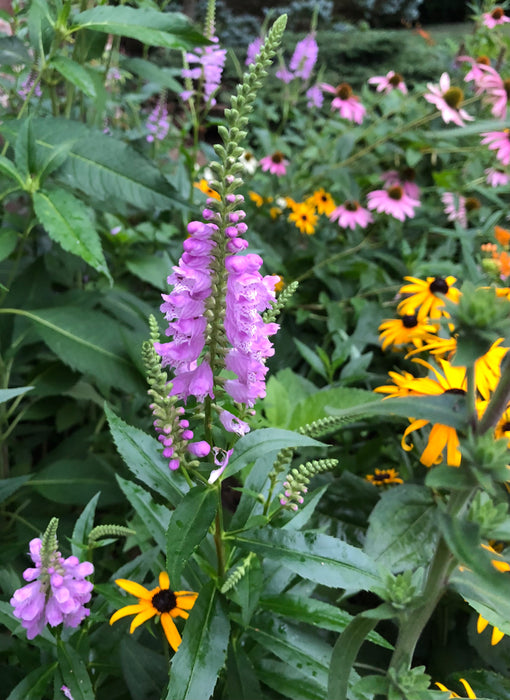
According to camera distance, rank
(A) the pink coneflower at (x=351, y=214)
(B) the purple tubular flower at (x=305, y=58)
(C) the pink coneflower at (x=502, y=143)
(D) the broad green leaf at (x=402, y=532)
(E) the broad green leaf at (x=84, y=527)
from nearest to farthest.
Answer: (E) the broad green leaf at (x=84, y=527)
(D) the broad green leaf at (x=402, y=532)
(C) the pink coneflower at (x=502, y=143)
(A) the pink coneflower at (x=351, y=214)
(B) the purple tubular flower at (x=305, y=58)

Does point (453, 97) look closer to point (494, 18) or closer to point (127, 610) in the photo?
point (494, 18)

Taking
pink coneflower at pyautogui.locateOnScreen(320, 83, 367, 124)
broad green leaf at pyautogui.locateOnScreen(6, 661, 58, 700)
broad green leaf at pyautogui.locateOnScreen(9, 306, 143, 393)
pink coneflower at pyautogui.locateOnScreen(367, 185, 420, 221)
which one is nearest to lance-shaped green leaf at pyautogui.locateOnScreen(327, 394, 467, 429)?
broad green leaf at pyautogui.locateOnScreen(6, 661, 58, 700)

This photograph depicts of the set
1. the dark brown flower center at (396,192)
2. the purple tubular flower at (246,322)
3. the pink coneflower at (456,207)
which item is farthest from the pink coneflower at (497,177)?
the purple tubular flower at (246,322)

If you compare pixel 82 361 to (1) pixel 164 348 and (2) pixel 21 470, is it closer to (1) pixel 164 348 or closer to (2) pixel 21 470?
(2) pixel 21 470

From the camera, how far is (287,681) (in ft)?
3.02

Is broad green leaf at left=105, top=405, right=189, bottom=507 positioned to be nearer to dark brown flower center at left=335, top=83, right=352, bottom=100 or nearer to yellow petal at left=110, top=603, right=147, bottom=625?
yellow petal at left=110, top=603, right=147, bottom=625

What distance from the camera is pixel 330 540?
2.58 ft

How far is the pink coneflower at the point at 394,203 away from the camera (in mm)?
2275

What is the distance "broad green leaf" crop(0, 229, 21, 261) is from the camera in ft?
3.98

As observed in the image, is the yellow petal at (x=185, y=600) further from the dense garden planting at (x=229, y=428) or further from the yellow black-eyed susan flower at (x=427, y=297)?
the yellow black-eyed susan flower at (x=427, y=297)

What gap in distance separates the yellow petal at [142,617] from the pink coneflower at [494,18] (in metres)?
2.70

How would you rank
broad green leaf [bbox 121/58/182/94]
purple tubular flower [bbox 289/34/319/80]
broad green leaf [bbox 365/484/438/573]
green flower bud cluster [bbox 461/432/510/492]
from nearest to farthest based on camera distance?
green flower bud cluster [bbox 461/432/510/492] → broad green leaf [bbox 365/484/438/573] → broad green leaf [bbox 121/58/182/94] → purple tubular flower [bbox 289/34/319/80]

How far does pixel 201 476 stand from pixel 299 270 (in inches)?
68.0

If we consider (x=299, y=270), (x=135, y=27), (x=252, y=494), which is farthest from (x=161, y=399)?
(x=299, y=270)
